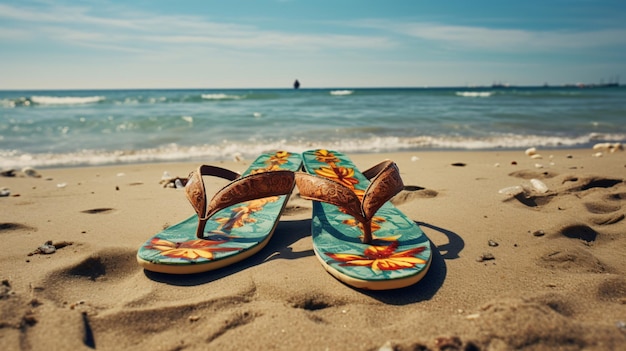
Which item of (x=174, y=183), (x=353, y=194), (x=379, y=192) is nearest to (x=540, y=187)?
(x=379, y=192)

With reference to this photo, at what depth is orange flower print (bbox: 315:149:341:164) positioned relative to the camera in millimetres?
3670

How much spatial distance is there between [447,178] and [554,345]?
287 cm

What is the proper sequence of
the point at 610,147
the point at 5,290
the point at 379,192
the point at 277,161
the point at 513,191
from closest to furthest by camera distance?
the point at 5,290 → the point at 379,192 → the point at 513,191 → the point at 277,161 → the point at 610,147

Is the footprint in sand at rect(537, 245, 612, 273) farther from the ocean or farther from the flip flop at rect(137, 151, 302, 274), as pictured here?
the ocean

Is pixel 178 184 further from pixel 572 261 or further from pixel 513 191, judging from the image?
pixel 572 261

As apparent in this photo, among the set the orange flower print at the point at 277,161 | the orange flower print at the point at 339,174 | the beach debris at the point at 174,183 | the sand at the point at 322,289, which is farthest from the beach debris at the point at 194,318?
the beach debris at the point at 174,183

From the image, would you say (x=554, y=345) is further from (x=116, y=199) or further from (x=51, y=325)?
(x=116, y=199)

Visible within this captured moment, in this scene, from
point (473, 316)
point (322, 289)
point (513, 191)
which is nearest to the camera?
point (473, 316)

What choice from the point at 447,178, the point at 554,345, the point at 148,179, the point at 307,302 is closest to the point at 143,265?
the point at 307,302

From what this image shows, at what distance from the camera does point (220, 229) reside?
7.79 feet

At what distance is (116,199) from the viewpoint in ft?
11.2

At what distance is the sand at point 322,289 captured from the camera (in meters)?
1.35

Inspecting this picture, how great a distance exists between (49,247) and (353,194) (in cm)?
175

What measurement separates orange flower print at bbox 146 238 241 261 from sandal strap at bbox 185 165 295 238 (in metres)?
0.12
